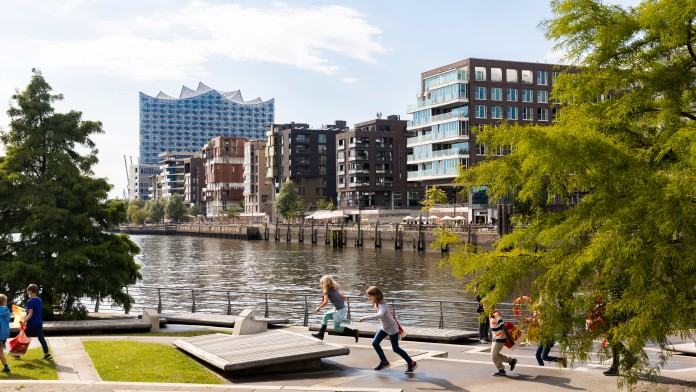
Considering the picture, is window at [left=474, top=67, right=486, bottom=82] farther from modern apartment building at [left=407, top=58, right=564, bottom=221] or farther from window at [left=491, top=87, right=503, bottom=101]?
window at [left=491, top=87, right=503, bottom=101]

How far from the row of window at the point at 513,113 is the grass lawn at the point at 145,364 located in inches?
3571

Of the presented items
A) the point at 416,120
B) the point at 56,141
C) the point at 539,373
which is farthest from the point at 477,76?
the point at 539,373

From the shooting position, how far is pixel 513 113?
106000 millimetres

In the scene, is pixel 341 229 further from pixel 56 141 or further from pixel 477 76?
pixel 56 141

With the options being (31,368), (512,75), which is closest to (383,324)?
(31,368)

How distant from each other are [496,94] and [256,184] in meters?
96.7

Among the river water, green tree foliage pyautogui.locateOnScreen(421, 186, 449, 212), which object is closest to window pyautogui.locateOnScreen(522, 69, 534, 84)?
green tree foliage pyautogui.locateOnScreen(421, 186, 449, 212)

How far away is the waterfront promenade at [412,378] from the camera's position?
13.4 meters

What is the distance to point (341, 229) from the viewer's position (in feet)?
377

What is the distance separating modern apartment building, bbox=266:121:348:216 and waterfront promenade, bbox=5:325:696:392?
15264 centimetres

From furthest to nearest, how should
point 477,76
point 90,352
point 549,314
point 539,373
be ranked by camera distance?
point 477,76, point 90,352, point 539,373, point 549,314

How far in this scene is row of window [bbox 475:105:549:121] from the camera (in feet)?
343

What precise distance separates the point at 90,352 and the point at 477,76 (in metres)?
92.7

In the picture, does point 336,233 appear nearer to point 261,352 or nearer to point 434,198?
point 434,198
